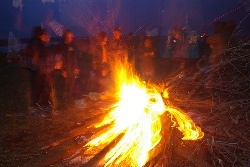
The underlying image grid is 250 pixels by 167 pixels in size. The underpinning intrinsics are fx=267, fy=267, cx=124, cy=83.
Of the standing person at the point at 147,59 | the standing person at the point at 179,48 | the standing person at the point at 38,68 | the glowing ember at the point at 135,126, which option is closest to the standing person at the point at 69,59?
the standing person at the point at 38,68

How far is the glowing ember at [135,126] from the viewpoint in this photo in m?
4.47

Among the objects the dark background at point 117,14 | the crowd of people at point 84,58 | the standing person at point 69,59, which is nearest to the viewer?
the crowd of people at point 84,58

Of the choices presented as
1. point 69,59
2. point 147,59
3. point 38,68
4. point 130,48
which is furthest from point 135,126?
point 147,59

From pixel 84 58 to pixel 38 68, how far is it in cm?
366

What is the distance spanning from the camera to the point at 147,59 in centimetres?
1052

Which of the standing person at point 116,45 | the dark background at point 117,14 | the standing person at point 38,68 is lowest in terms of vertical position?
the standing person at point 38,68

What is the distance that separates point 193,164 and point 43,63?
491 cm

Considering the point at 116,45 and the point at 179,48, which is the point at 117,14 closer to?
the point at 179,48

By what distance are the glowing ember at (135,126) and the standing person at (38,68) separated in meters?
2.21

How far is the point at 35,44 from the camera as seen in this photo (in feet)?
23.7

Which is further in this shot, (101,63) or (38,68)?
(101,63)

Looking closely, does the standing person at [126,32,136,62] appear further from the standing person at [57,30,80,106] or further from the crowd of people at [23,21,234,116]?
the standing person at [57,30,80,106]

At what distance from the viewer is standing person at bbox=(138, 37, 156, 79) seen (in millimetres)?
10323

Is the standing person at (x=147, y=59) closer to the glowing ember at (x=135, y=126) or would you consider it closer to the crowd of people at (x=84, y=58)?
the crowd of people at (x=84, y=58)
